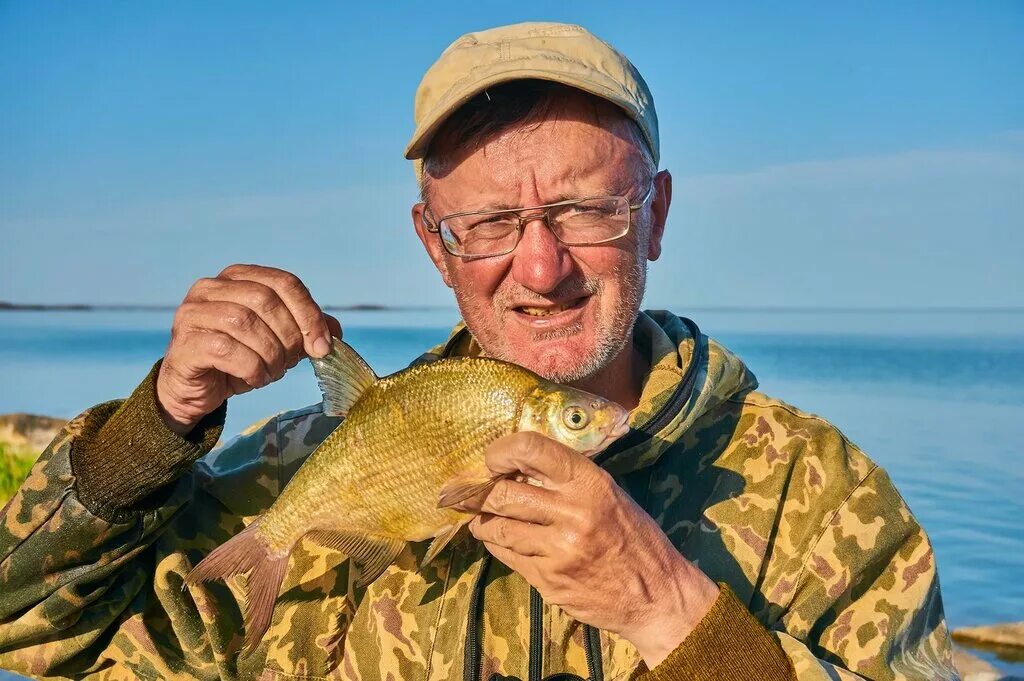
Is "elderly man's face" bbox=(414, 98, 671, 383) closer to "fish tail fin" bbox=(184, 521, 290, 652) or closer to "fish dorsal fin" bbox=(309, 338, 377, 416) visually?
"fish dorsal fin" bbox=(309, 338, 377, 416)

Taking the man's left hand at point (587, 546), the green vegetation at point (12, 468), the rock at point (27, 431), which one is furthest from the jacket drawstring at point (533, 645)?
the rock at point (27, 431)

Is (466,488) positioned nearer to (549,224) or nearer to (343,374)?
(343,374)

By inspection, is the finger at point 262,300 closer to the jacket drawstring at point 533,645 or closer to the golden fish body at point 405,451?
the golden fish body at point 405,451

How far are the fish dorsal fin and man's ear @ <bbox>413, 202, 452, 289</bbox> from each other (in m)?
0.89

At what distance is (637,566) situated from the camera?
2678 millimetres

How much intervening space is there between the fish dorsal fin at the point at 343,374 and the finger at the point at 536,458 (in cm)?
55

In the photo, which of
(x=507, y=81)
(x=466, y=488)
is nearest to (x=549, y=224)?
(x=507, y=81)

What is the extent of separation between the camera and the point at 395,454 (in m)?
2.83

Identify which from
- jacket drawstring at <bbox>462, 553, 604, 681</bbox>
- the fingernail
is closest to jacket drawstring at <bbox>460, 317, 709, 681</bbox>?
jacket drawstring at <bbox>462, 553, 604, 681</bbox>


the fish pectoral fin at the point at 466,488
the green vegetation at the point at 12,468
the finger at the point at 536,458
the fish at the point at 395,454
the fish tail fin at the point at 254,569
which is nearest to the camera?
the finger at the point at 536,458

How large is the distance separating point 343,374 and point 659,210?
160 centimetres

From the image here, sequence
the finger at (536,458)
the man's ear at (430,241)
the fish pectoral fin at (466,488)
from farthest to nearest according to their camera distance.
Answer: the man's ear at (430,241), the fish pectoral fin at (466,488), the finger at (536,458)

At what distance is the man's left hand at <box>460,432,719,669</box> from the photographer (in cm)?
252

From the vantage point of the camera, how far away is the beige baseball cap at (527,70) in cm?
335
